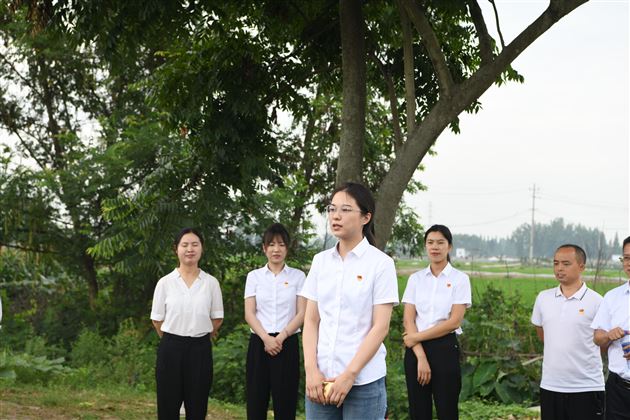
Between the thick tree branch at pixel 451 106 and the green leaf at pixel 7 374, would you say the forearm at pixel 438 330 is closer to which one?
the thick tree branch at pixel 451 106

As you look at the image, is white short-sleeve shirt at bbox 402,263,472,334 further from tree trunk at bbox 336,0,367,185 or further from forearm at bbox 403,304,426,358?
tree trunk at bbox 336,0,367,185

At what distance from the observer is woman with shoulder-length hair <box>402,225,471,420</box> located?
548 centimetres

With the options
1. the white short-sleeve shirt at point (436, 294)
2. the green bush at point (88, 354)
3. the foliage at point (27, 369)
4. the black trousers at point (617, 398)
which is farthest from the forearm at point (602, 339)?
the green bush at point (88, 354)

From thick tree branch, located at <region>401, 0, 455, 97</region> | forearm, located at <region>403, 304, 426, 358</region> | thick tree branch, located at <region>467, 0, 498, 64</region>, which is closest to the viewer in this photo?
forearm, located at <region>403, 304, 426, 358</region>

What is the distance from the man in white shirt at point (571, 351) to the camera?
5238 mm

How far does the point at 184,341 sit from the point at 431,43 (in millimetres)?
3378

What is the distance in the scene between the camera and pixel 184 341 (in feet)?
18.6

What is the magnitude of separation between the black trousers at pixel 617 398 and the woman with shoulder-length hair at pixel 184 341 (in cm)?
273

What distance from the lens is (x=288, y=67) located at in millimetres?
8617

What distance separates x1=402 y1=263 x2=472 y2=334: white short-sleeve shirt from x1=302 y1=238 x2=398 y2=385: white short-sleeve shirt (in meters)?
1.87

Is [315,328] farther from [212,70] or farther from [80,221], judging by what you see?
[80,221]

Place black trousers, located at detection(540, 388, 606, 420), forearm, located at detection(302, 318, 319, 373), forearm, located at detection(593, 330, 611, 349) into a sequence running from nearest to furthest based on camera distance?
forearm, located at detection(302, 318, 319, 373), forearm, located at detection(593, 330, 611, 349), black trousers, located at detection(540, 388, 606, 420)

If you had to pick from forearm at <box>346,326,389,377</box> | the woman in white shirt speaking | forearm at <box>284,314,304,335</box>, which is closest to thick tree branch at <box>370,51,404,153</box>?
the woman in white shirt speaking

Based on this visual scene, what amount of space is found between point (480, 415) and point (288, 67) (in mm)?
4198
